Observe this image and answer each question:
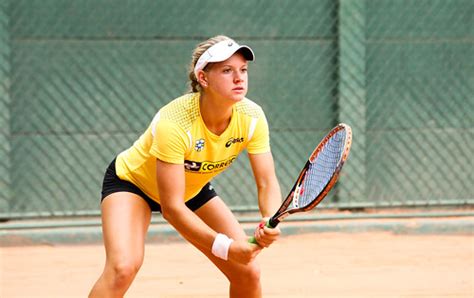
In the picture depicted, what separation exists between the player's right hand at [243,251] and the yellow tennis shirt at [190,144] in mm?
420

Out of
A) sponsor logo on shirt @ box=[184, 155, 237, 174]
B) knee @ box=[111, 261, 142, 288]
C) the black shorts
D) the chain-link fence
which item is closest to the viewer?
knee @ box=[111, 261, 142, 288]

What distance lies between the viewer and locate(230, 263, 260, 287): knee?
4016 millimetres

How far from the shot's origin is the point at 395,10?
7.43m

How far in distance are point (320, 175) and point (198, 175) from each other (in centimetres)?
60

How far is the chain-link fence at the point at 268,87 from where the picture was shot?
Result: 7027 mm

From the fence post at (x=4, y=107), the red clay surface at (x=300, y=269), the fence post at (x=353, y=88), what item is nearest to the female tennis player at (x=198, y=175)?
the red clay surface at (x=300, y=269)

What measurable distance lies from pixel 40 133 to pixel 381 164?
2.68m

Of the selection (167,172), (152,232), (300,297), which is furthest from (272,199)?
(152,232)

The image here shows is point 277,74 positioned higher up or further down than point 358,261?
higher up

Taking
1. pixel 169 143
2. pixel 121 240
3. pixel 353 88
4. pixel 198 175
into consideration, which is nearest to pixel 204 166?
pixel 198 175

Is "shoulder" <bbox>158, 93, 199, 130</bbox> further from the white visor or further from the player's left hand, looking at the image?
the player's left hand

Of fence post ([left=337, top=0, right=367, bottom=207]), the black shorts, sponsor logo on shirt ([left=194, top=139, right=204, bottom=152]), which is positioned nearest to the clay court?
fence post ([left=337, top=0, right=367, bottom=207])

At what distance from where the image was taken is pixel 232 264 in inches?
158

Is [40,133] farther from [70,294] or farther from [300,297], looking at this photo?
[300,297]
